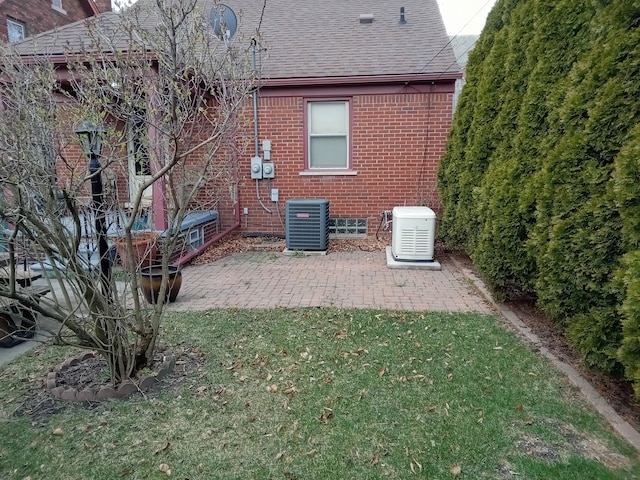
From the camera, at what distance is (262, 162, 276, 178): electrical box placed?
27.8 ft

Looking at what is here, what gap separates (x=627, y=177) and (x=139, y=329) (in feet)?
10.9

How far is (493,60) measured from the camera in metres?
5.34

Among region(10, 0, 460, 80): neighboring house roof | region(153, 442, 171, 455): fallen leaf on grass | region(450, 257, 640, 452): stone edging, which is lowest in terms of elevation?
region(153, 442, 171, 455): fallen leaf on grass

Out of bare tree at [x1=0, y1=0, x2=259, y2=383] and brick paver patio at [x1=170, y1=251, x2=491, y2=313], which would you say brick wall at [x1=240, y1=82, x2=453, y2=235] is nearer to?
brick paver patio at [x1=170, y1=251, x2=491, y2=313]

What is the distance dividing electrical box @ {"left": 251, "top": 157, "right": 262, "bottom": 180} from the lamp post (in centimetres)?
494

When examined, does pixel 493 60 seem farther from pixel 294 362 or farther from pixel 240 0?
pixel 240 0

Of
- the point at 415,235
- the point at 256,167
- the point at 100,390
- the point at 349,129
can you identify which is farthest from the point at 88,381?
the point at 349,129

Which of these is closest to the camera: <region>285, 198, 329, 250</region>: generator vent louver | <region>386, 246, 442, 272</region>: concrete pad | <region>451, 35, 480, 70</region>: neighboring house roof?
<region>386, 246, 442, 272</region>: concrete pad

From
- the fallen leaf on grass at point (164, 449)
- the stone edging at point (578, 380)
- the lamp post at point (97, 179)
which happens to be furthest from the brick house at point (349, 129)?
the fallen leaf on grass at point (164, 449)

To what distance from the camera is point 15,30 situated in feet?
42.5

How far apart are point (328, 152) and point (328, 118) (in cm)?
67

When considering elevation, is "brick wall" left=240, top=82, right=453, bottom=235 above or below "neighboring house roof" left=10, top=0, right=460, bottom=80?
below

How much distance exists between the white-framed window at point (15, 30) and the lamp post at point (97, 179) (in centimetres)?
1285

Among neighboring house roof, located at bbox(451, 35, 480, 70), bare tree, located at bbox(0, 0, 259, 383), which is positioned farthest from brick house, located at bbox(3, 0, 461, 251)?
bare tree, located at bbox(0, 0, 259, 383)
